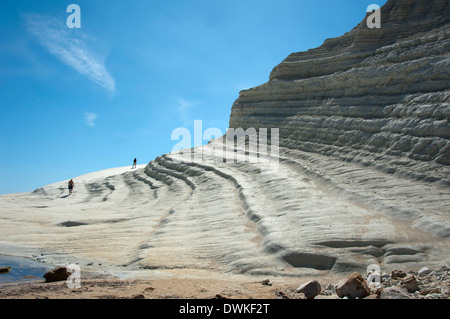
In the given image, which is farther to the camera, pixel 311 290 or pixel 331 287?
pixel 331 287

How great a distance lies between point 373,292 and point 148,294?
3.37 m

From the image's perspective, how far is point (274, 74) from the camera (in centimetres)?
2214

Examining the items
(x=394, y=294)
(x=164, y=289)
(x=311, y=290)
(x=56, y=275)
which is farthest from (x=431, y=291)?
(x=56, y=275)

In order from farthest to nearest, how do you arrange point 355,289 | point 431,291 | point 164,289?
point 164,289
point 355,289
point 431,291

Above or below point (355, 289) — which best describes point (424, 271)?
above

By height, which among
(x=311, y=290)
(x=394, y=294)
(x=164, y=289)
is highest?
(x=394, y=294)

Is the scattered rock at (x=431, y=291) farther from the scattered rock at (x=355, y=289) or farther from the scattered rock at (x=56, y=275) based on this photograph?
the scattered rock at (x=56, y=275)

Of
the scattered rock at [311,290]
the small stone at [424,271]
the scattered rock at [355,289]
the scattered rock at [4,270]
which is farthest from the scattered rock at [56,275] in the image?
the small stone at [424,271]

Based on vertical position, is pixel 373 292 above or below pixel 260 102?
→ below

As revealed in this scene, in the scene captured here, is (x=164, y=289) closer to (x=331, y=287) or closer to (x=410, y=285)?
(x=331, y=287)

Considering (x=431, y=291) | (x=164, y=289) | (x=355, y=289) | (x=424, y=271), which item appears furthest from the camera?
(x=164, y=289)

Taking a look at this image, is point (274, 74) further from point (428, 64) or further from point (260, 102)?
point (428, 64)
